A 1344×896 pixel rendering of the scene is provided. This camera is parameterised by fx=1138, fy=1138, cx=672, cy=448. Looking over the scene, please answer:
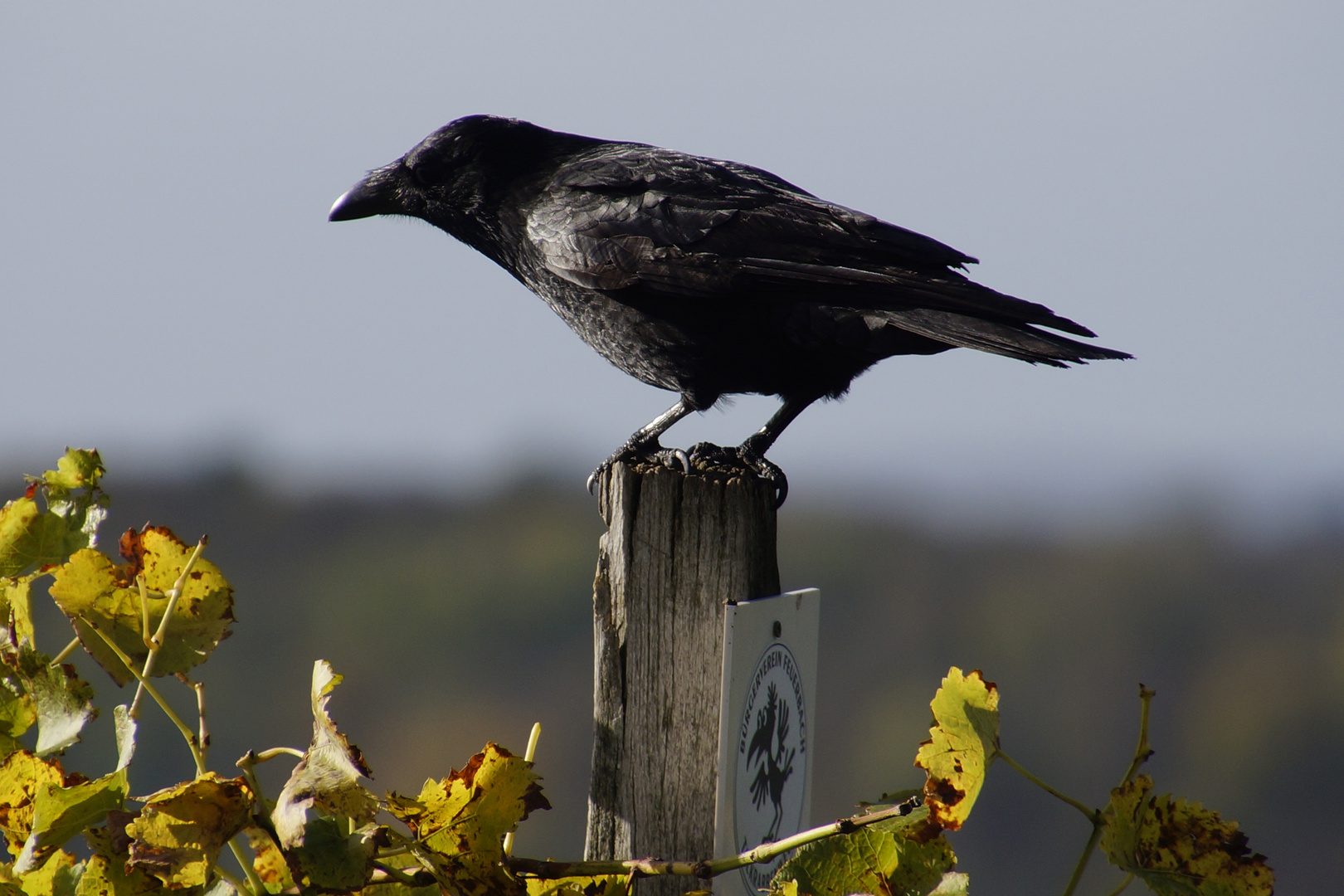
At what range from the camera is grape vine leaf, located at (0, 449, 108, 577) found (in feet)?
4.78

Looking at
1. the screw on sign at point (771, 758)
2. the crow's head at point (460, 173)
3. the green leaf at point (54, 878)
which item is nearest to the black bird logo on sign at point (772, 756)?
the screw on sign at point (771, 758)

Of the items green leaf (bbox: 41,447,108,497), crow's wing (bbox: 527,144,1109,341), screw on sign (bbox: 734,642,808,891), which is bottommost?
screw on sign (bbox: 734,642,808,891)

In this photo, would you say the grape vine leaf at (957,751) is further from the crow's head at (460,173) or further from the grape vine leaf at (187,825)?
the crow's head at (460,173)

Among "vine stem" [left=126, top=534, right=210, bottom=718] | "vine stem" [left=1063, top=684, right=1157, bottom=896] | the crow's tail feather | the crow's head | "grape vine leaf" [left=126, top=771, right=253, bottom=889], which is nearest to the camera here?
"grape vine leaf" [left=126, top=771, right=253, bottom=889]

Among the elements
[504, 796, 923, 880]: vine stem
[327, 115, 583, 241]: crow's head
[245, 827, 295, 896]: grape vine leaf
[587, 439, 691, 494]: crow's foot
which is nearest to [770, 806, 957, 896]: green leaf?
[504, 796, 923, 880]: vine stem

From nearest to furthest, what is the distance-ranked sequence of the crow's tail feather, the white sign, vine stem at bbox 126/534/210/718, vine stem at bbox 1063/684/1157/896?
vine stem at bbox 1063/684/1157/896 < vine stem at bbox 126/534/210/718 < the white sign < the crow's tail feather

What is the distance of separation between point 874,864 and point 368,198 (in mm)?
3533

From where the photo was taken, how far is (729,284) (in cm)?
335

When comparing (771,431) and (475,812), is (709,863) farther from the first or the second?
(771,431)

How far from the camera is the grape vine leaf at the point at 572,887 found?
1281mm

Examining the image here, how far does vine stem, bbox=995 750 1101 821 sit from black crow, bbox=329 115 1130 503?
171 centimetres

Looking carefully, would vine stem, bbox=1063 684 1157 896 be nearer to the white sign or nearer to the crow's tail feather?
the white sign

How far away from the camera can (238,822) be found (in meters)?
1.07

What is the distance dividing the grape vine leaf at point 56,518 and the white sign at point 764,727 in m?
1.04
